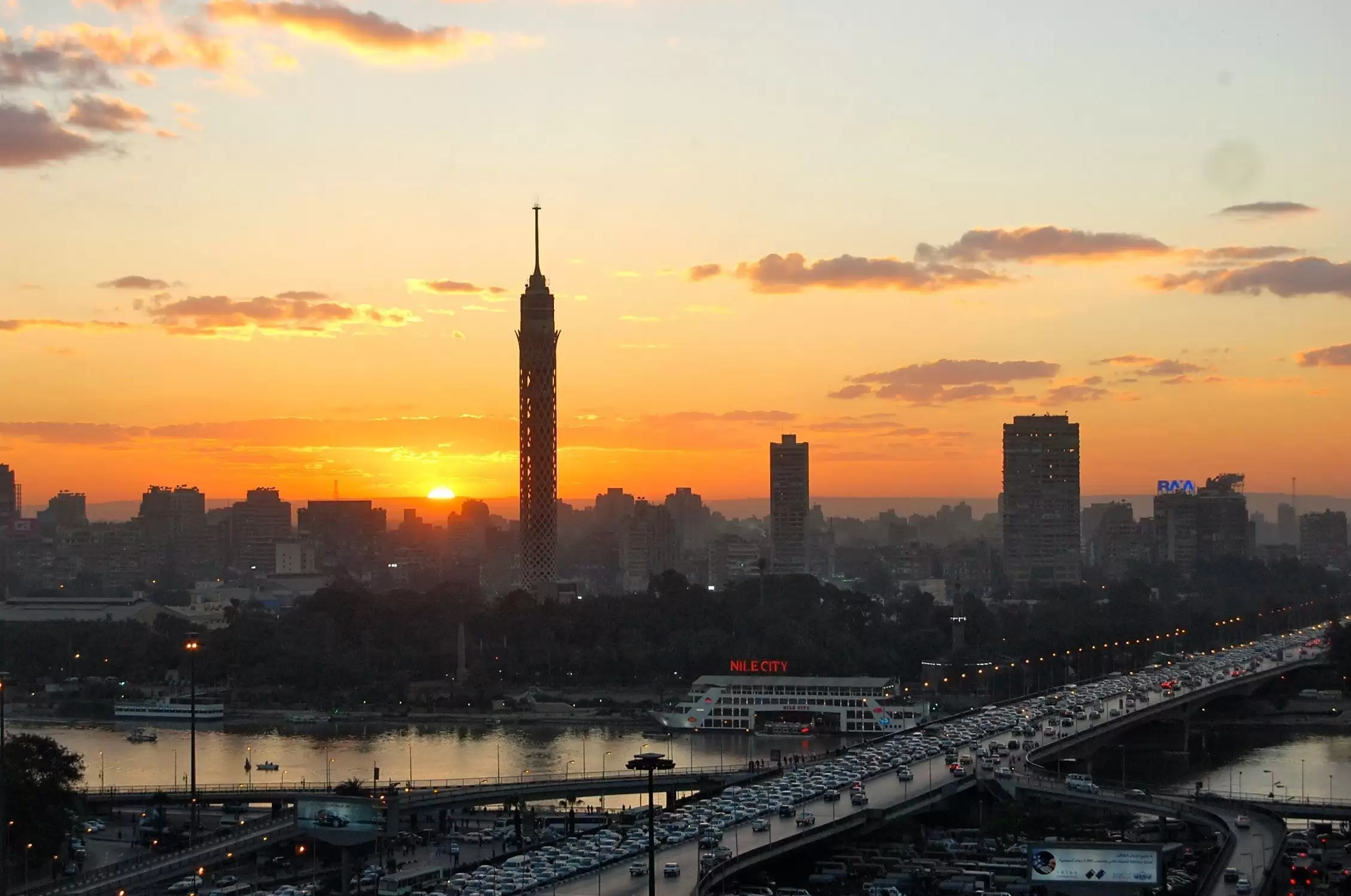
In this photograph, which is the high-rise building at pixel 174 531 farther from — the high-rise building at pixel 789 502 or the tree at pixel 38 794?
the tree at pixel 38 794

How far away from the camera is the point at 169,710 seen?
3956cm

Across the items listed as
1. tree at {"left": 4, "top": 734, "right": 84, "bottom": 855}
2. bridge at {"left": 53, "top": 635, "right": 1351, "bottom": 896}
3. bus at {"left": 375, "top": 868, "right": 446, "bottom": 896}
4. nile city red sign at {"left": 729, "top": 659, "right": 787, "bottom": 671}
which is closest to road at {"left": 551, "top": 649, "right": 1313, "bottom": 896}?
bridge at {"left": 53, "top": 635, "right": 1351, "bottom": 896}

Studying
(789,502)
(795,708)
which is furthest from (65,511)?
(795,708)

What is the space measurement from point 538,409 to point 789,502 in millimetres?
34028

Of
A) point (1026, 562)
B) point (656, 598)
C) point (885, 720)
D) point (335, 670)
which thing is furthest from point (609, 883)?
point (1026, 562)

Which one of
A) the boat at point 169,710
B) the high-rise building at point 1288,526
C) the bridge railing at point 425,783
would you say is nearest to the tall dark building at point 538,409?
the boat at point 169,710

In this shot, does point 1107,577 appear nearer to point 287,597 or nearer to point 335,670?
point 287,597

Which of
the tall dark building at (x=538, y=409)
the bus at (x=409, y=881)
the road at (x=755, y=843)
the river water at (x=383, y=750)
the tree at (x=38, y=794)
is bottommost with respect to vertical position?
the river water at (x=383, y=750)

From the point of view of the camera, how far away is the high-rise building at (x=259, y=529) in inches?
3629

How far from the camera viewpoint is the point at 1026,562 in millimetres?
82688

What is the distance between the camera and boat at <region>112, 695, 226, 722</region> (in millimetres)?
39000

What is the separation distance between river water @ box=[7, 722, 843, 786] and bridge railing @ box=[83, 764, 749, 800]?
46cm

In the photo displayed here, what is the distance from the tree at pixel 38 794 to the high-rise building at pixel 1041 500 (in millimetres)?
61564

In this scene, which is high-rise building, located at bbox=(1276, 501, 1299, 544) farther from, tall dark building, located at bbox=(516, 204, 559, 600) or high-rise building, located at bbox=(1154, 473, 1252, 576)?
tall dark building, located at bbox=(516, 204, 559, 600)
